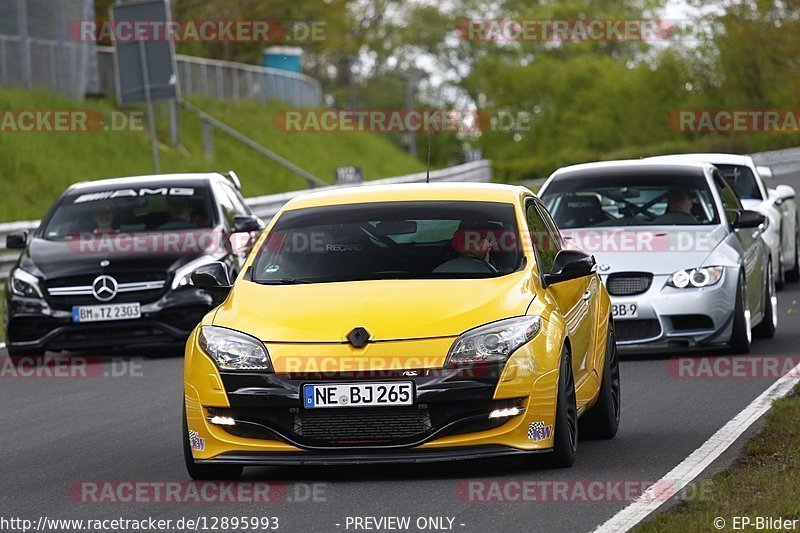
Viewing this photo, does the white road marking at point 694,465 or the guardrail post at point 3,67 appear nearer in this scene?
the white road marking at point 694,465

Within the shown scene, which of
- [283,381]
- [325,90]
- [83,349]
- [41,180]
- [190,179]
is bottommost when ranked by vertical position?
[325,90]

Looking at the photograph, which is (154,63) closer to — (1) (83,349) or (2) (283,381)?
(1) (83,349)

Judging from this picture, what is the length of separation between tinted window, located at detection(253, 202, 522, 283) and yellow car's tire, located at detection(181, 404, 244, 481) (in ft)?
3.28

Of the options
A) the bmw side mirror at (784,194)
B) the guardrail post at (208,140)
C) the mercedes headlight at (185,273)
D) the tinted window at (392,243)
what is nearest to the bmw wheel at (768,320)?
the bmw side mirror at (784,194)

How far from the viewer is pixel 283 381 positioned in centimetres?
836

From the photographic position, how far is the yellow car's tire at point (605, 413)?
9.95 metres

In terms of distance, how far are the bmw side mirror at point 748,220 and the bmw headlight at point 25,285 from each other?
5.91 meters

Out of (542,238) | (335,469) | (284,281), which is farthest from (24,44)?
(335,469)

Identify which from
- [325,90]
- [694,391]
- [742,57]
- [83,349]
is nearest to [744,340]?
[694,391]

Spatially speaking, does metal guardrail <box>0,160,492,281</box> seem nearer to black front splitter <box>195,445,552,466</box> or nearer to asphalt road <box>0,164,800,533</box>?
asphalt road <box>0,164,800,533</box>

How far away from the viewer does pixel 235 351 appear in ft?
28.0

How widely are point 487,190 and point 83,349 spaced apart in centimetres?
723

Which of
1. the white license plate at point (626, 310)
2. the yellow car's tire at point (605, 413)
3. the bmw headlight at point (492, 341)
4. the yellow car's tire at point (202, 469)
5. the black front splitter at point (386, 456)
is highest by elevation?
the bmw headlight at point (492, 341)

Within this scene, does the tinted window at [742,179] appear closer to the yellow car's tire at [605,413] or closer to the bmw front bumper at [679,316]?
the bmw front bumper at [679,316]
